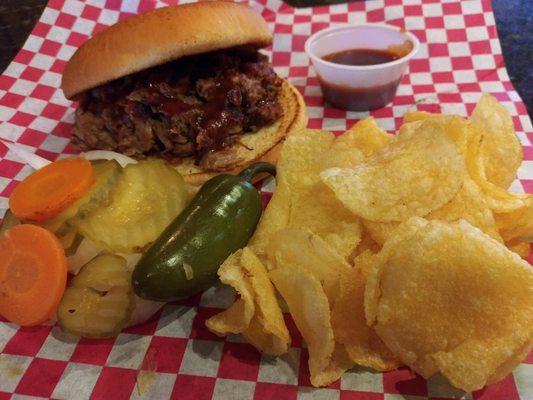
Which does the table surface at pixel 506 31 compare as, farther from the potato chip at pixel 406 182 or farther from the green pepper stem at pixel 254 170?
the green pepper stem at pixel 254 170

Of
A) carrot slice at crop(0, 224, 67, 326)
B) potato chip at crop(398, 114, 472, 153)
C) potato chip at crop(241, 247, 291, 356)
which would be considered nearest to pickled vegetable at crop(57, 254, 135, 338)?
carrot slice at crop(0, 224, 67, 326)

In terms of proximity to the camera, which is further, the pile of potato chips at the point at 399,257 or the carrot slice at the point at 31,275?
the carrot slice at the point at 31,275

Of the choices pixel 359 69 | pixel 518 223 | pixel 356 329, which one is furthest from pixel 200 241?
pixel 359 69

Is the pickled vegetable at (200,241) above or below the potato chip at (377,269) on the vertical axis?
below

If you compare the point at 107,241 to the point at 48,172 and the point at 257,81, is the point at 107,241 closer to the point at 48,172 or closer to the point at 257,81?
the point at 48,172

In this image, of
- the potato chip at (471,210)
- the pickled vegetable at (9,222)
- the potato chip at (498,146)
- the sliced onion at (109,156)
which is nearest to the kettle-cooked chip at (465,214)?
the potato chip at (471,210)

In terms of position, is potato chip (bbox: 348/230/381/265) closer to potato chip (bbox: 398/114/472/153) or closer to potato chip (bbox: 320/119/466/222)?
potato chip (bbox: 320/119/466/222)

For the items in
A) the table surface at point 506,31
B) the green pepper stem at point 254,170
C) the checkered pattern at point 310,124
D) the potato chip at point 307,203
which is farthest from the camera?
the table surface at point 506,31
